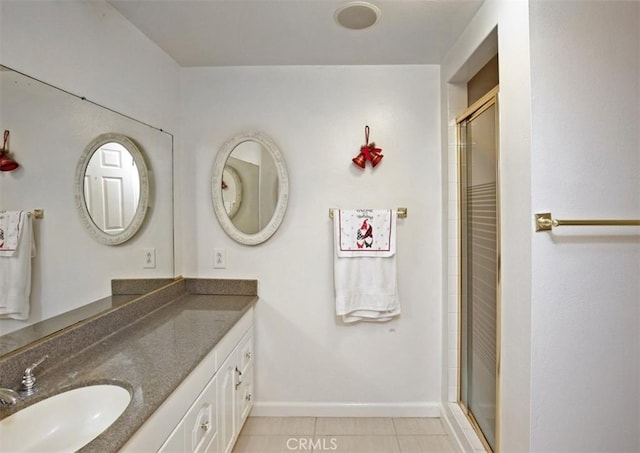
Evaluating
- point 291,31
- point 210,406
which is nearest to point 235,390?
point 210,406

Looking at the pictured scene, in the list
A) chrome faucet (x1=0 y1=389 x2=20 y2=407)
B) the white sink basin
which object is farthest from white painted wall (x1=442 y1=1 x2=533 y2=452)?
chrome faucet (x1=0 y1=389 x2=20 y2=407)

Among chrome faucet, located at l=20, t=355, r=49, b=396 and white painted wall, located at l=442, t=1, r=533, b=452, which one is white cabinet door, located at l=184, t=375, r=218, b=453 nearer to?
chrome faucet, located at l=20, t=355, r=49, b=396

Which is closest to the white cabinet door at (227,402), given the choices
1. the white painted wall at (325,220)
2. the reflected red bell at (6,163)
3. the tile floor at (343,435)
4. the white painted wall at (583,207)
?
the tile floor at (343,435)

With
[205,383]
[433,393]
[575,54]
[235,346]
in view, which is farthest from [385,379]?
[575,54]

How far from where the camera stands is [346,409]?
7.61 ft

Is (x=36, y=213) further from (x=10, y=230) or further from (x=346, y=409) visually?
(x=346, y=409)

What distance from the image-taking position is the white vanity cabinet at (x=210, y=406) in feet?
3.58

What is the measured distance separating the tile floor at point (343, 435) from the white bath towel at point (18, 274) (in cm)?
140

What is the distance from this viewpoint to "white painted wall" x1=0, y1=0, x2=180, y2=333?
119 centimetres

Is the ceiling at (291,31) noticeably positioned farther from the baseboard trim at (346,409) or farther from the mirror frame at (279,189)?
the baseboard trim at (346,409)

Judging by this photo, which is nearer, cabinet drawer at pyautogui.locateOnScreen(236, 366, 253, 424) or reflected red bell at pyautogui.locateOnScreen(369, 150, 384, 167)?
cabinet drawer at pyautogui.locateOnScreen(236, 366, 253, 424)

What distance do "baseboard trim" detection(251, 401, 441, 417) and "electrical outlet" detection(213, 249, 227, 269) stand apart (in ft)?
3.15

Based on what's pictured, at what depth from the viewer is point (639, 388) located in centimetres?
125

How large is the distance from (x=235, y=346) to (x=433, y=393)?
1.35m
